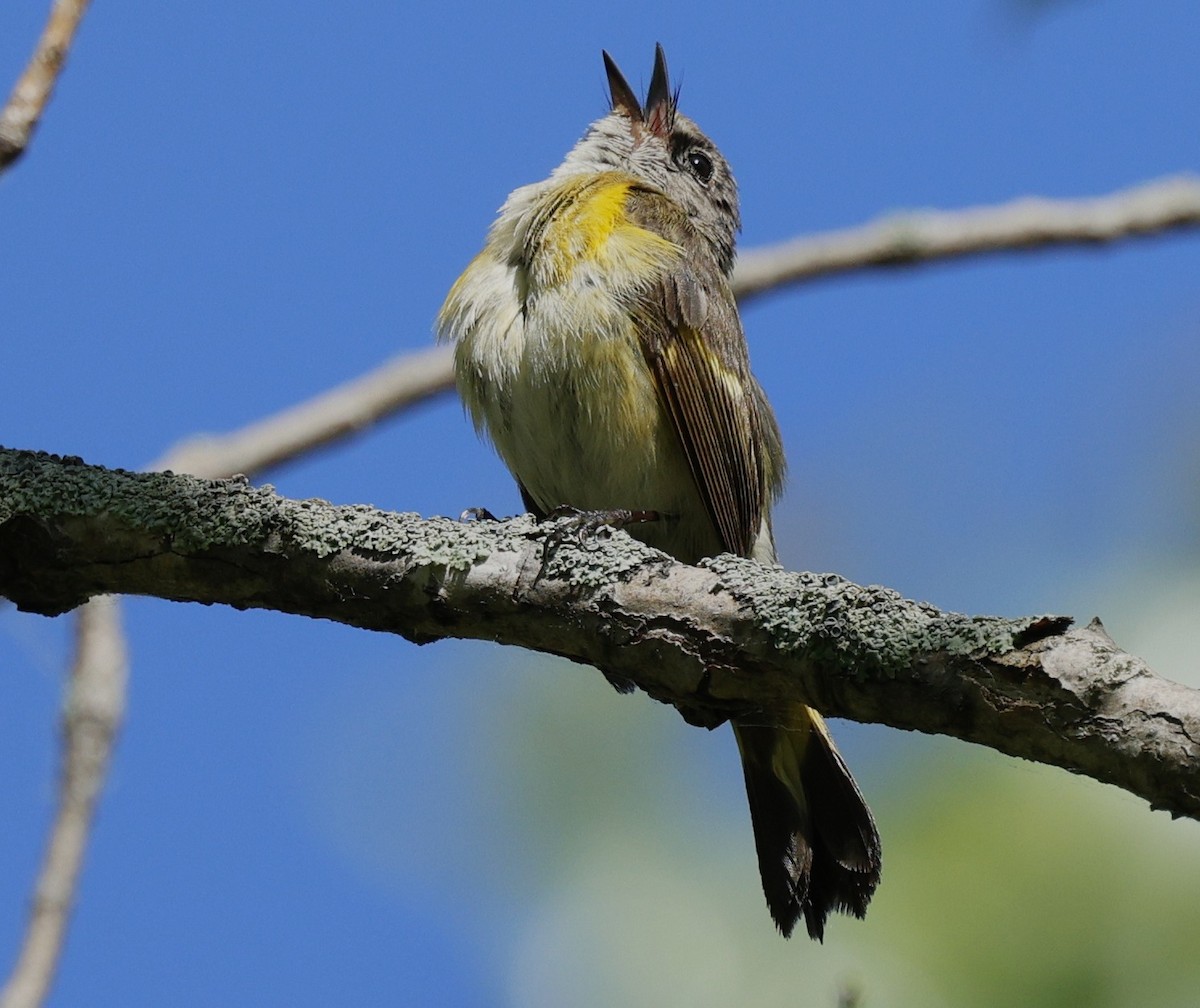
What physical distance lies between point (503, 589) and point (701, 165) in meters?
3.57

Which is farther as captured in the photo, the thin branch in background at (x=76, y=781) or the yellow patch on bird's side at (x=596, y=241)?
the yellow patch on bird's side at (x=596, y=241)

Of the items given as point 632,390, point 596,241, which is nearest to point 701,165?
point 596,241

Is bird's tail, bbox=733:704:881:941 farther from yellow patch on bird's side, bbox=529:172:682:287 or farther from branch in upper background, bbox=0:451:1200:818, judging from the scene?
yellow patch on bird's side, bbox=529:172:682:287

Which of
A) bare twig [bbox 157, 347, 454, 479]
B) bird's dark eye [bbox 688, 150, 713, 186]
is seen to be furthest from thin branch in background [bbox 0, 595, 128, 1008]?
bird's dark eye [bbox 688, 150, 713, 186]

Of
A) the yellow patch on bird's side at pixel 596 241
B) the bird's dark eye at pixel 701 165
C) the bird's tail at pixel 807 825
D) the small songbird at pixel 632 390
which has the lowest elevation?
the bird's tail at pixel 807 825

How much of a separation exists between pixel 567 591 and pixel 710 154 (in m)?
3.65

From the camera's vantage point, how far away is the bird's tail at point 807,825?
4.05 m

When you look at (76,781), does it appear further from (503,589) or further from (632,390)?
(632,390)

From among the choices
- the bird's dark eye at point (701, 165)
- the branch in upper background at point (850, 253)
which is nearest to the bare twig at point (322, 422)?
the branch in upper background at point (850, 253)

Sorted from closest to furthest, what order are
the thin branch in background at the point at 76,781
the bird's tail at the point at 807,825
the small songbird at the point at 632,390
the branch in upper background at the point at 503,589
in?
the branch in upper background at the point at 503,589 → the thin branch in background at the point at 76,781 → the bird's tail at the point at 807,825 → the small songbird at the point at 632,390

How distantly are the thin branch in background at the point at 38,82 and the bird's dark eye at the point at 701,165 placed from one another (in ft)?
9.89

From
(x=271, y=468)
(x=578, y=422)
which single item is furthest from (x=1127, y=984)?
(x=271, y=468)

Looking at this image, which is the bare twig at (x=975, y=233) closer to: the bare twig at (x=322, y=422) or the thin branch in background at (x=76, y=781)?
the bare twig at (x=322, y=422)

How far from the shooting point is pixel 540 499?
5.04m
